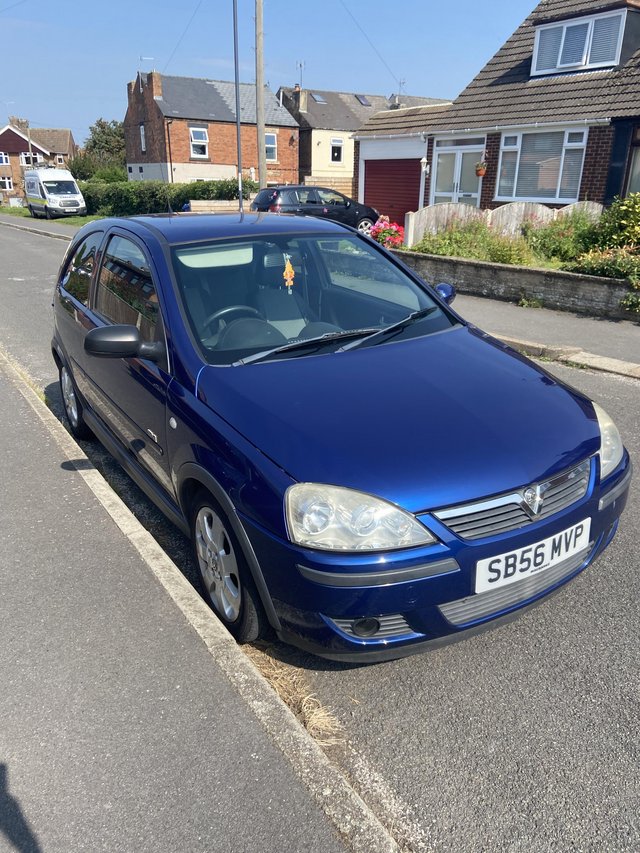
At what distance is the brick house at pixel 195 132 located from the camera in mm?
42375

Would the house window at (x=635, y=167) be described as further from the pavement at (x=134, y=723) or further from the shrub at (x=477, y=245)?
the pavement at (x=134, y=723)

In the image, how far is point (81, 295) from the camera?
4730 millimetres

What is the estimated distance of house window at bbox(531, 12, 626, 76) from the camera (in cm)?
1628

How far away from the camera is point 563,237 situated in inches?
458

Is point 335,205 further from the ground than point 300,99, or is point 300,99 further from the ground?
point 300,99

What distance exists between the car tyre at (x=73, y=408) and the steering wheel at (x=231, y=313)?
2.07 metres

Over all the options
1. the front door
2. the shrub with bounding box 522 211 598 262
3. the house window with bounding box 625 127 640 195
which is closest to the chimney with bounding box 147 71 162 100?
the front door

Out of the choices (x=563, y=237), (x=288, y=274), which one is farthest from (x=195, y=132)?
(x=288, y=274)

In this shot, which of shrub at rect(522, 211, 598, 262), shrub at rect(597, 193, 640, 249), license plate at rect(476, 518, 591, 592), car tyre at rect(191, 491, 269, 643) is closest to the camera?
license plate at rect(476, 518, 591, 592)

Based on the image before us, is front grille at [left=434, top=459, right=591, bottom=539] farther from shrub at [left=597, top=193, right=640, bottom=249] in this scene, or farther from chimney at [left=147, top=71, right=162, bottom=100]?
chimney at [left=147, top=71, right=162, bottom=100]

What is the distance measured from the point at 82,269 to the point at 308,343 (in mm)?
2364

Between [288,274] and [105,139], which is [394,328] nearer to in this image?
[288,274]

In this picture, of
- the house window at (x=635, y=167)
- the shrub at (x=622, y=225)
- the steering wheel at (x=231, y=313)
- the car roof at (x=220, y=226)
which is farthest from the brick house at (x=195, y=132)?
the steering wheel at (x=231, y=313)

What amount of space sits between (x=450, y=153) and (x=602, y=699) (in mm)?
20182
